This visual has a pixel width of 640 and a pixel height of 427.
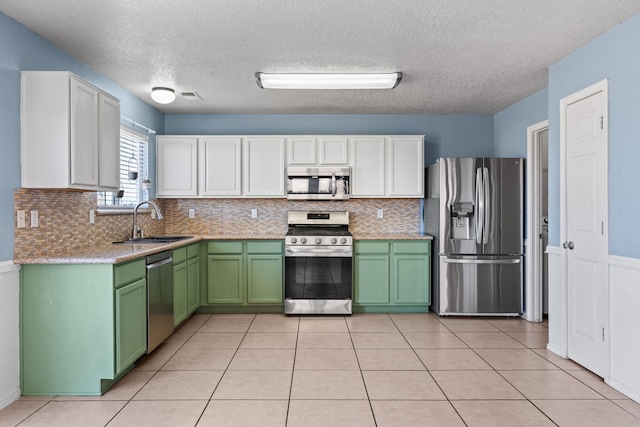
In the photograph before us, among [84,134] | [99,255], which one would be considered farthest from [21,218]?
[84,134]

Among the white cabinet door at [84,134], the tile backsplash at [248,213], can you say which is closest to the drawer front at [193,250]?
the tile backsplash at [248,213]

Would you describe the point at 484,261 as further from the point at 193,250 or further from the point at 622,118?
the point at 193,250

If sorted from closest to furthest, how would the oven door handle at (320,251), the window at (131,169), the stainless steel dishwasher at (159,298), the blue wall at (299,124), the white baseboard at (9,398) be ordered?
1. the white baseboard at (9,398)
2. the stainless steel dishwasher at (159,298)
3. the window at (131,169)
4. the oven door handle at (320,251)
5. the blue wall at (299,124)

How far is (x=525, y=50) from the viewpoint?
10.2 ft

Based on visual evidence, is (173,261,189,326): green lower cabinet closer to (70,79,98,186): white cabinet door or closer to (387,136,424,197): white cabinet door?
(70,79,98,186): white cabinet door

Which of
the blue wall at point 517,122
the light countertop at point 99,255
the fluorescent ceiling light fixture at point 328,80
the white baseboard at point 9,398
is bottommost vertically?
the white baseboard at point 9,398

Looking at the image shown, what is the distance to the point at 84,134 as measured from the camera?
2.82 metres

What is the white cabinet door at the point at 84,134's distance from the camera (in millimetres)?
2697

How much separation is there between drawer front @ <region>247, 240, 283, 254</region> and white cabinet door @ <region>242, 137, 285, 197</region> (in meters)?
0.61

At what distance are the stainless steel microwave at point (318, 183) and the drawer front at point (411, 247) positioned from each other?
2.77 feet

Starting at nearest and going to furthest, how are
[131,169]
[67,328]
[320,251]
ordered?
[67,328]
[131,169]
[320,251]

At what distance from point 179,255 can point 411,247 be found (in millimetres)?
2560

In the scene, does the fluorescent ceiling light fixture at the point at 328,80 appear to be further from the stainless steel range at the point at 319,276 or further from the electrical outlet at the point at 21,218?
the electrical outlet at the point at 21,218

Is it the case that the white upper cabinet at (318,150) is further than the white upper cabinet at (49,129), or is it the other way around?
the white upper cabinet at (318,150)
